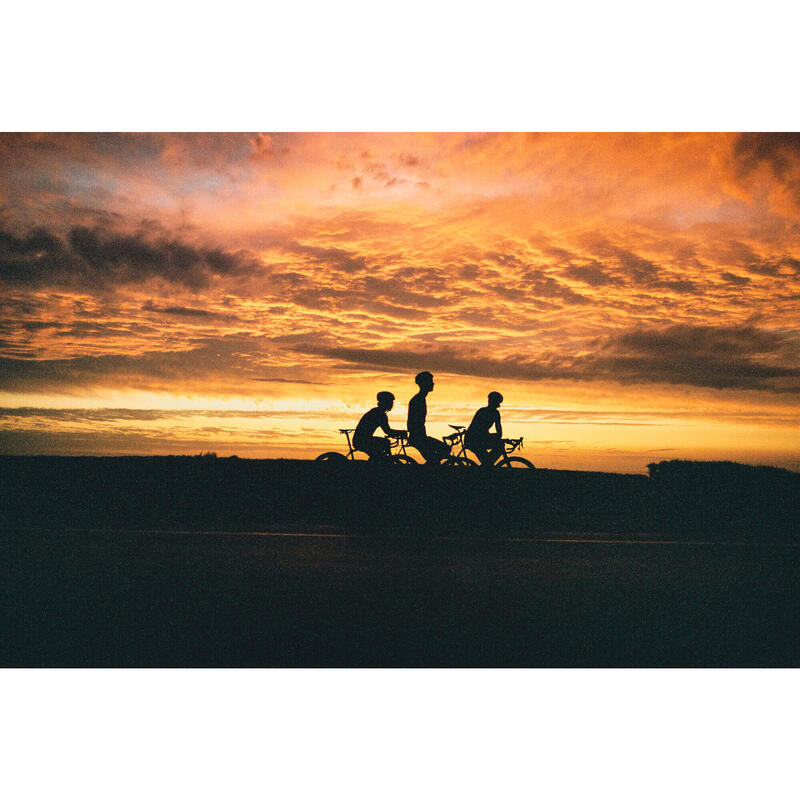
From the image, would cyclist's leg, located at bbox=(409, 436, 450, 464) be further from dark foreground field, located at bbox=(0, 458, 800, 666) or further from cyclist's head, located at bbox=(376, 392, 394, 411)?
cyclist's head, located at bbox=(376, 392, 394, 411)

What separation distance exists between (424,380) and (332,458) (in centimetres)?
189

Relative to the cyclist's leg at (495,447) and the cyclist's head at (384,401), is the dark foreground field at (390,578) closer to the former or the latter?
the cyclist's leg at (495,447)

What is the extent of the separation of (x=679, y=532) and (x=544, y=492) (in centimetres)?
349

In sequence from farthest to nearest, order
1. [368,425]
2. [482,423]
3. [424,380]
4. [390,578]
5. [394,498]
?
[482,423] → [424,380] → [368,425] → [394,498] → [390,578]

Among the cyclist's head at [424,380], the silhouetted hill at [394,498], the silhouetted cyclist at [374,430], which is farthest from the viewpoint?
the cyclist's head at [424,380]

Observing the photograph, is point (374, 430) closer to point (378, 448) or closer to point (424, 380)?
point (378, 448)

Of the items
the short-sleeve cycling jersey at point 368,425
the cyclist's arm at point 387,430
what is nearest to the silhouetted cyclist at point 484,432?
the cyclist's arm at point 387,430

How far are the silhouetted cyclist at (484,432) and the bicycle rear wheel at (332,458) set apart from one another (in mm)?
1992

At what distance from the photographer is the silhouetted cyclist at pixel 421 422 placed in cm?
1161

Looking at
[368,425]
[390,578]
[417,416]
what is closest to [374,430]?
[368,425]

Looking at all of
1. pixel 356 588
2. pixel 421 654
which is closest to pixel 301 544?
pixel 356 588

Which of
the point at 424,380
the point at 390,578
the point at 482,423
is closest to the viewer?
the point at 390,578

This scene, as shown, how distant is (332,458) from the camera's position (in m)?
11.6

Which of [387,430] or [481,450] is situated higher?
[387,430]
